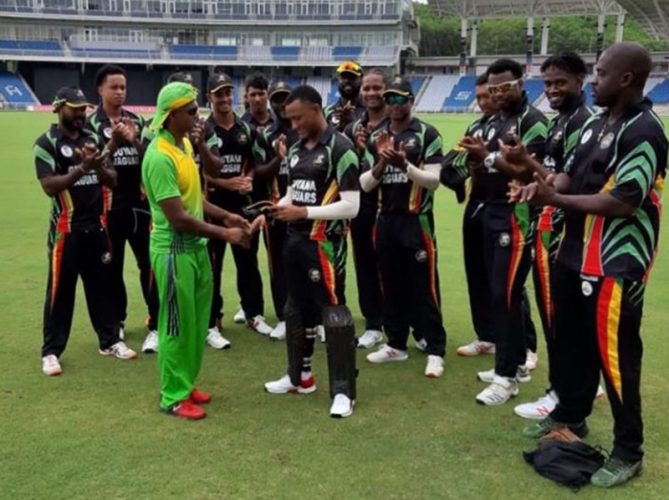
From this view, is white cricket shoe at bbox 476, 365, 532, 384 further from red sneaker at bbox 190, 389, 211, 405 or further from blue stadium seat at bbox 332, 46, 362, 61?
blue stadium seat at bbox 332, 46, 362, 61

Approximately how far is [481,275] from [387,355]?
105cm

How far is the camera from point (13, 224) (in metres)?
11.1

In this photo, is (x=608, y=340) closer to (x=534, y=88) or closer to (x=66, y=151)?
(x=66, y=151)

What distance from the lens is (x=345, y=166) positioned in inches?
186

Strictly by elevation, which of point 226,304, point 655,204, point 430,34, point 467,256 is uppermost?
point 430,34

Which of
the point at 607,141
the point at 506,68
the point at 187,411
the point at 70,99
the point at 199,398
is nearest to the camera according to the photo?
the point at 607,141

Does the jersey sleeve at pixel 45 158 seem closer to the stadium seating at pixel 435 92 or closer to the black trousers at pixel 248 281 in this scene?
the black trousers at pixel 248 281

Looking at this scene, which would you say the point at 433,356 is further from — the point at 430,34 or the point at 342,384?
the point at 430,34

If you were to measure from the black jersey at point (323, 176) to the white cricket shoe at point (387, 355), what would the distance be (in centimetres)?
139

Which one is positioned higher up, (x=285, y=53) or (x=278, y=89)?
(x=285, y=53)

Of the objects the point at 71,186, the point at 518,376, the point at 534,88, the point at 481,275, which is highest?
the point at 534,88

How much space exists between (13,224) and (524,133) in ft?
29.5

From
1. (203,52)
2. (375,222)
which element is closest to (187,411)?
(375,222)

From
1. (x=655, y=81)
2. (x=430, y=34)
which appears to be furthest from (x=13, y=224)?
(x=430, y=34)
